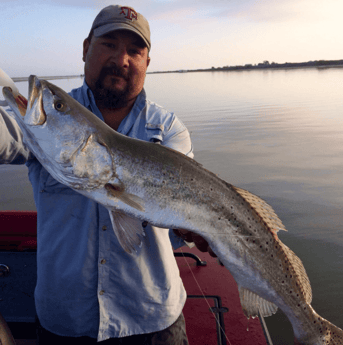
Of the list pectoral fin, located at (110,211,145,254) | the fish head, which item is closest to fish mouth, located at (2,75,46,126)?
the fish head

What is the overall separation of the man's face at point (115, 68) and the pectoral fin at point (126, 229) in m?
1.20

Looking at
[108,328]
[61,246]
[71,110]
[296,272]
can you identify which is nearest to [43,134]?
[71,110]

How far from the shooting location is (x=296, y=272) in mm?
2664

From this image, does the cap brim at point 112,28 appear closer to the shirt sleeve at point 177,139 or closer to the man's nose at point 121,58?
the man's nose at point 121,58

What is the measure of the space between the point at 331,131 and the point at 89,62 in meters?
19.8

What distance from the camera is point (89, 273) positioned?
2496mm

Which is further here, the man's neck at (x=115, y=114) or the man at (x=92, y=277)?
the man's neck at (x=115, y=114)

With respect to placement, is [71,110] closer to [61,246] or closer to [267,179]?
[61,246]

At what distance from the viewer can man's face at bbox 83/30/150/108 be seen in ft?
9.55

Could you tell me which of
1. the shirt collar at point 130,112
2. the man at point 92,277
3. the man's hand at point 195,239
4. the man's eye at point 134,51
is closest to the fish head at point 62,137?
the man at point 92,277

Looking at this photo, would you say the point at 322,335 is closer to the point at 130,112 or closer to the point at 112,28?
the point at 130,112

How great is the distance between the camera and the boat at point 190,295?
3307 mm

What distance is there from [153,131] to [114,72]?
0.67 m

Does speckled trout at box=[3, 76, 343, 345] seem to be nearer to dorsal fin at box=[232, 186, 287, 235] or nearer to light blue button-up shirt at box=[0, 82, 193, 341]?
dorsal fin at box=[232, 186, 287, 235]
